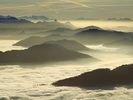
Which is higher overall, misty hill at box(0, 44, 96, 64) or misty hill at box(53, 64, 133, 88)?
misty hill at box(53, 64, 133, 88)

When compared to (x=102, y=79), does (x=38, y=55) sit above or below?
below

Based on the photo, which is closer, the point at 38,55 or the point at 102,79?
the point at 102,79

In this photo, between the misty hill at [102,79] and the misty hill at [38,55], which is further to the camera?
the misty hill at [38,55]

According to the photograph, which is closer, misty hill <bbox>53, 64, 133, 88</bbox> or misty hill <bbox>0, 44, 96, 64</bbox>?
misty hill <bbox>53, 64, 133, 88</bbox>

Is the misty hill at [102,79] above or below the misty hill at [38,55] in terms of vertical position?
above
